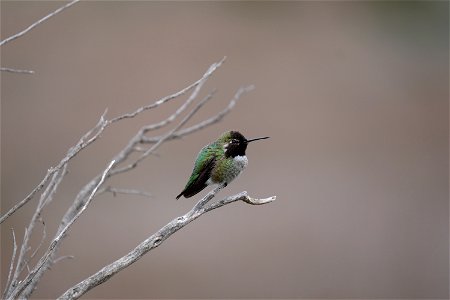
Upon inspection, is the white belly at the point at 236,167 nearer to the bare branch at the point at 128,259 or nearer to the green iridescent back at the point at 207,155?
the green iridescent back at the point at 207,155

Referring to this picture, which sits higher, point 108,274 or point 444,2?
point 444,2

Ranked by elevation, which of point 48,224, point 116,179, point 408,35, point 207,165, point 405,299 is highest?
point 408,35

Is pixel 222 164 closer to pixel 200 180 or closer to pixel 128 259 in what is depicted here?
pixel 200 180

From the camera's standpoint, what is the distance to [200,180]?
262 cm

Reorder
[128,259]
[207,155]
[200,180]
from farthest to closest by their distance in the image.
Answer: [207,155]
[200,180]
[128,259]

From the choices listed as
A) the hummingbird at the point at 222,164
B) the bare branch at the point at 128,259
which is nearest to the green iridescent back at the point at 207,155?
the hummingbird at the point at 222,164

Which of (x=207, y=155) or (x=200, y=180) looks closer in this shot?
(x=200, y=180)

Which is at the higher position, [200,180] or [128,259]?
[200,180]

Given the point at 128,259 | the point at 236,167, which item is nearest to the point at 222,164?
the point at 236,167

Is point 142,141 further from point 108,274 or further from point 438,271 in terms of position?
point 438,271

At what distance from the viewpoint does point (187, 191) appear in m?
2.55

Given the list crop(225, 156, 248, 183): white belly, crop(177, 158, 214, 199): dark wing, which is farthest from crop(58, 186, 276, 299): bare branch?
crop(225, 156, 248, 183): white belly

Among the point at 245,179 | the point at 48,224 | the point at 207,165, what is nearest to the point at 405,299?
the point at 245,179

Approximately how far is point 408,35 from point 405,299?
5.73 meters
